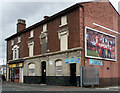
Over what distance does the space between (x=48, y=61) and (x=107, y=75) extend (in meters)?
7.85

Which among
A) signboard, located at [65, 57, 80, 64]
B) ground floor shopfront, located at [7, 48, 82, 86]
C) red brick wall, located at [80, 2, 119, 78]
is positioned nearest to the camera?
signboard, located at [65, 57, 80, 64]

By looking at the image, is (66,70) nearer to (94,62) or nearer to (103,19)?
(94,62)

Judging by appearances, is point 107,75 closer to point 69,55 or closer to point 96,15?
point 69,55

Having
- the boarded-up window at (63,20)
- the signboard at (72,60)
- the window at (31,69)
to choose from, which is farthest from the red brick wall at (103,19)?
the window at (31,69)

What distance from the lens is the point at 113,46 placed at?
84.6 ft

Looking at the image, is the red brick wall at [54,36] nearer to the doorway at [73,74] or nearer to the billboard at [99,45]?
the billboard at [99,45]

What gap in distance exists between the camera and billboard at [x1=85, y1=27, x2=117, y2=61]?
72.2ft

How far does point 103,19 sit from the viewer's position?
2488cm

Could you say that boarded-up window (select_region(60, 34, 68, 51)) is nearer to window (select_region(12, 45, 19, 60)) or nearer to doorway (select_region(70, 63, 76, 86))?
doorway (select_region(70, 63, 76, 86))

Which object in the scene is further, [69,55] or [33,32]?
[33,32]

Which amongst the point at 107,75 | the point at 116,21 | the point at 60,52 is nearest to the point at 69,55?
the point at 60,52

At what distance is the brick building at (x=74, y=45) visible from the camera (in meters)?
21.7

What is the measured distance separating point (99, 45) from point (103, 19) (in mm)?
3720

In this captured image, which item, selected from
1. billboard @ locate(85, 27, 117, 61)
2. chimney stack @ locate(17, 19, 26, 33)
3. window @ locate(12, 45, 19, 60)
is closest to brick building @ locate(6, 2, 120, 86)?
billboard @ locate(85, 27, 117, 61)
